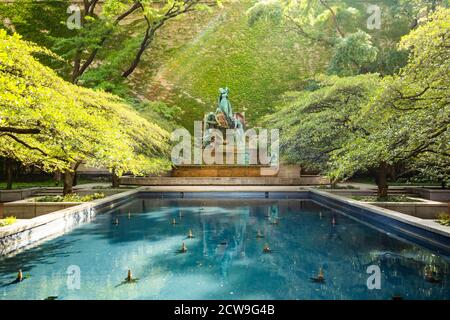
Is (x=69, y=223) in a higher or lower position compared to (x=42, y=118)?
lower

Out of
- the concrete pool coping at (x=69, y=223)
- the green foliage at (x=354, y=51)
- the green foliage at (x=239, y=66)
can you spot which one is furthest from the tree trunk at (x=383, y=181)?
the green foliage at (x=239, y=66)

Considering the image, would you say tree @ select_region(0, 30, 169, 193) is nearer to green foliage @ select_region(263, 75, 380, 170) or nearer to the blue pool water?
the blue pool water

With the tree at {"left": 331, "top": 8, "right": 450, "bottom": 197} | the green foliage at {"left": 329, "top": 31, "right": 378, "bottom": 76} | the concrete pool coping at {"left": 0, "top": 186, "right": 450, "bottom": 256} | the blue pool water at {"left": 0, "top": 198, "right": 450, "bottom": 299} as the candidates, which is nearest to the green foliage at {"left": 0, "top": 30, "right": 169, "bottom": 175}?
the concrete pool coping at {"left": 0, "top": 186, "right": 450, "bottom": 256}

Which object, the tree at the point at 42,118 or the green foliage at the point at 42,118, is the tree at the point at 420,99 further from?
the tree at the point at 42,118

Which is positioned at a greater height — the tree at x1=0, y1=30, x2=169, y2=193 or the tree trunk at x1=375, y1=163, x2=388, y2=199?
the tree at x1=0, y1=30, x2=169, y2=193

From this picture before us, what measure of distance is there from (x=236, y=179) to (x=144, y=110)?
284 inches

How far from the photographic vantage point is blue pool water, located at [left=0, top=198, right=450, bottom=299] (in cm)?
536

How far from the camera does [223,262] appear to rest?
690 centimetres

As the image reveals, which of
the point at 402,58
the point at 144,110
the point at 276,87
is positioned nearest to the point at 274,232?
the point at 144,110

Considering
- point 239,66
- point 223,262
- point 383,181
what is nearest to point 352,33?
point 239,66

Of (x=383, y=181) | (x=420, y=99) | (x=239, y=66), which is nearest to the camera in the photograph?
(x=420, y=99)

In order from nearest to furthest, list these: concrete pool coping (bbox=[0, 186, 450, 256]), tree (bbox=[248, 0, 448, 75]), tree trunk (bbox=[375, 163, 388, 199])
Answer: concrete pool coping (bbox=[0, 186, 450, 256]), tree trunk (bbox=[375, 163, 388, 199]), tree (bbox=[248, 0, 448, 75])

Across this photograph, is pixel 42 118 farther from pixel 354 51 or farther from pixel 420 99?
pixel 354 51
